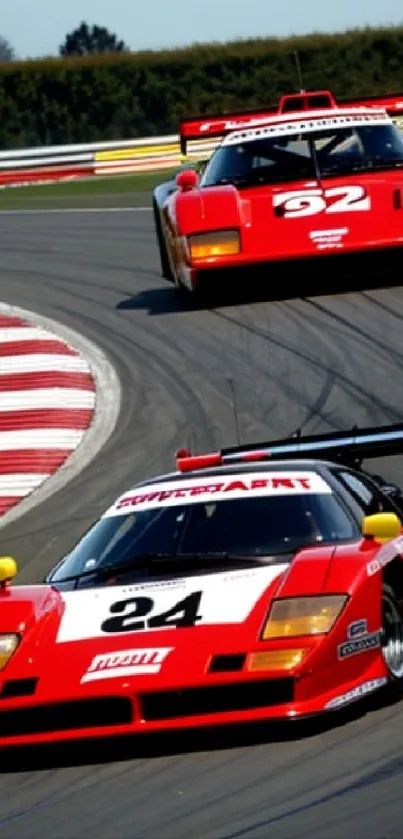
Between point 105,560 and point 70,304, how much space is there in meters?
9.39

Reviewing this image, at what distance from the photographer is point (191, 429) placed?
35.8ft

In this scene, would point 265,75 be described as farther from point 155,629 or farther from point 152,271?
point 155,629

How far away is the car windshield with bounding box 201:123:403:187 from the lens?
13.9 m

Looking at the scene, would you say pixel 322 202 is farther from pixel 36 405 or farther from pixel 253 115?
pixel 36 405

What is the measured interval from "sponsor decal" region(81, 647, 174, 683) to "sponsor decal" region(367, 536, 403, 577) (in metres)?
0.76

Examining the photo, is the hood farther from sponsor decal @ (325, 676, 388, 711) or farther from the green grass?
the green grass

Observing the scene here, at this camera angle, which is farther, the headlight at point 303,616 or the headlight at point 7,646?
the headlight at point 7,646

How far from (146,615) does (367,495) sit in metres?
1.39

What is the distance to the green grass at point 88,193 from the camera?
2267 cm

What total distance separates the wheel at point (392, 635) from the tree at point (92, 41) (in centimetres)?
6042

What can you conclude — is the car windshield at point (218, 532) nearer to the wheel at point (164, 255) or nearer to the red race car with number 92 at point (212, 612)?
the red race car with number 92 at point (212, 612)

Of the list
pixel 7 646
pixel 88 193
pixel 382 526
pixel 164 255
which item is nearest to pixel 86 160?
pixel 88 193

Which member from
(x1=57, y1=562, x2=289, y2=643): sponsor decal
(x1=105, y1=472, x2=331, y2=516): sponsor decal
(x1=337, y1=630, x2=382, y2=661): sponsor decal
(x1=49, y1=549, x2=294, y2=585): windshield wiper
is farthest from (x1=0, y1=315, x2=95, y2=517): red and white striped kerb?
(x1=337, y1=630, x2=382, y2=661): sponsor decal

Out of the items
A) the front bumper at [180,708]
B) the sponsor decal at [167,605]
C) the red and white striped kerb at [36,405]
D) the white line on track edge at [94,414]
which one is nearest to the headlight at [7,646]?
the sponsor decal at [167,605]
